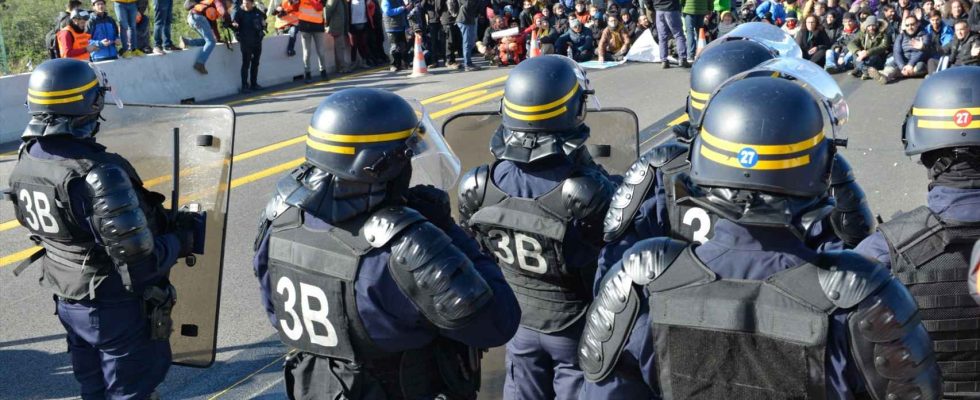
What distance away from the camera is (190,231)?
4.59m

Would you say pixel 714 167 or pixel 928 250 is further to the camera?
pixel 928 250

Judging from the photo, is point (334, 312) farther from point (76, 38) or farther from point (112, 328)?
point (76, 38)

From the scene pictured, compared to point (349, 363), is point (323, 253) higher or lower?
higher

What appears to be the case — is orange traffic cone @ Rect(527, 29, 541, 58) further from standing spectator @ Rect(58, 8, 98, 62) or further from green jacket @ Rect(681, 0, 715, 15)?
standing spectator @ Rect(58, 8, 98, 62)

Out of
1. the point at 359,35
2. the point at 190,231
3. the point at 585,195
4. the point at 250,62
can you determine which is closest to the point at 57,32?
the point at 250,62

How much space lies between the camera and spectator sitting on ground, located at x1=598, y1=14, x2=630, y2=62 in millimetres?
18312

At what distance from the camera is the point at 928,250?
3.16m

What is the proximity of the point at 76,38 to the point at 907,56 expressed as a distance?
1242 centimetres

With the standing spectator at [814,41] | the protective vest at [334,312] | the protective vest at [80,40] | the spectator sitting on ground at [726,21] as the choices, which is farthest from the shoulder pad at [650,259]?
the spectator sitting on ground at [726,21]

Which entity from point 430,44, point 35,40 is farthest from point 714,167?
point 35,40

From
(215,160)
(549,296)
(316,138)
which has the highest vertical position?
(316,138)

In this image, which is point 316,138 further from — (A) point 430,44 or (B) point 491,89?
(A) point 430,44

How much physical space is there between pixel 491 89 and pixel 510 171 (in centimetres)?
1150

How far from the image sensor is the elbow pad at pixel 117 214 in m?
4.01
